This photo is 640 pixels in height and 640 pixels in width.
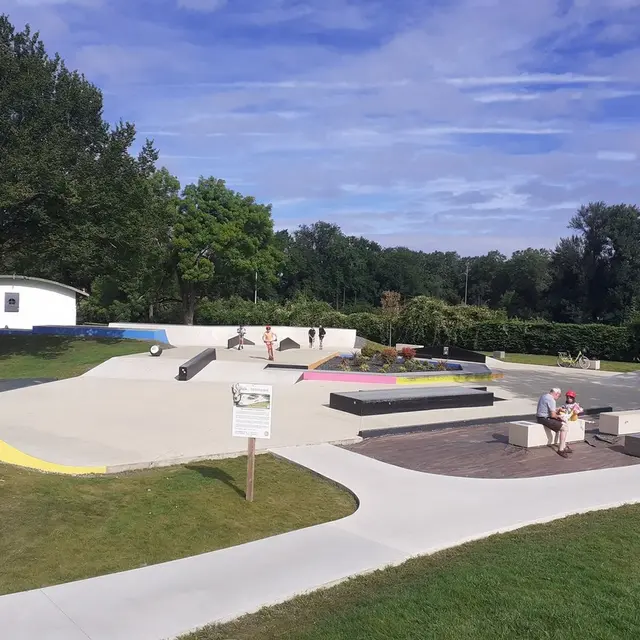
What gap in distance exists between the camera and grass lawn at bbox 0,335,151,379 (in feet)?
70.3

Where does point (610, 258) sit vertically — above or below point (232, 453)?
above

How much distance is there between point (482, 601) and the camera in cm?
471

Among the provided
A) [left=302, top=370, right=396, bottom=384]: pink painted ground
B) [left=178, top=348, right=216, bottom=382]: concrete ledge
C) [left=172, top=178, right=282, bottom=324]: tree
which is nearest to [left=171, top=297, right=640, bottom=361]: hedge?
[left=172, top=178, right=282, bottom=324]: tree

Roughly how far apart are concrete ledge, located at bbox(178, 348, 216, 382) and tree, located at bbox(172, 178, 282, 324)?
25343mm

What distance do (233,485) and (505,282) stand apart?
89.5 metres

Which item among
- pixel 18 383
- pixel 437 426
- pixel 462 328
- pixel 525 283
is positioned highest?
pixel 525 283

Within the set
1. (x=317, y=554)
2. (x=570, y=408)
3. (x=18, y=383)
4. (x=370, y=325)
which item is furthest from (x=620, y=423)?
(x=370, y=325)

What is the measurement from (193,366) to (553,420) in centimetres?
1161

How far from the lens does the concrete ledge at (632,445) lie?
11.0 metres

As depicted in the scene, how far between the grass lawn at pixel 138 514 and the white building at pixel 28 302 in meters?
28.5

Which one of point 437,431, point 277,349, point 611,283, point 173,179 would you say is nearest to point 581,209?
point 611,283

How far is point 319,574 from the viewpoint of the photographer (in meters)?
5.36

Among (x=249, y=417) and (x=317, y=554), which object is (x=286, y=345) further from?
(x=317, y=554)

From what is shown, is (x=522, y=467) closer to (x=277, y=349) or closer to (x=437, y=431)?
(x=437, y=431)
